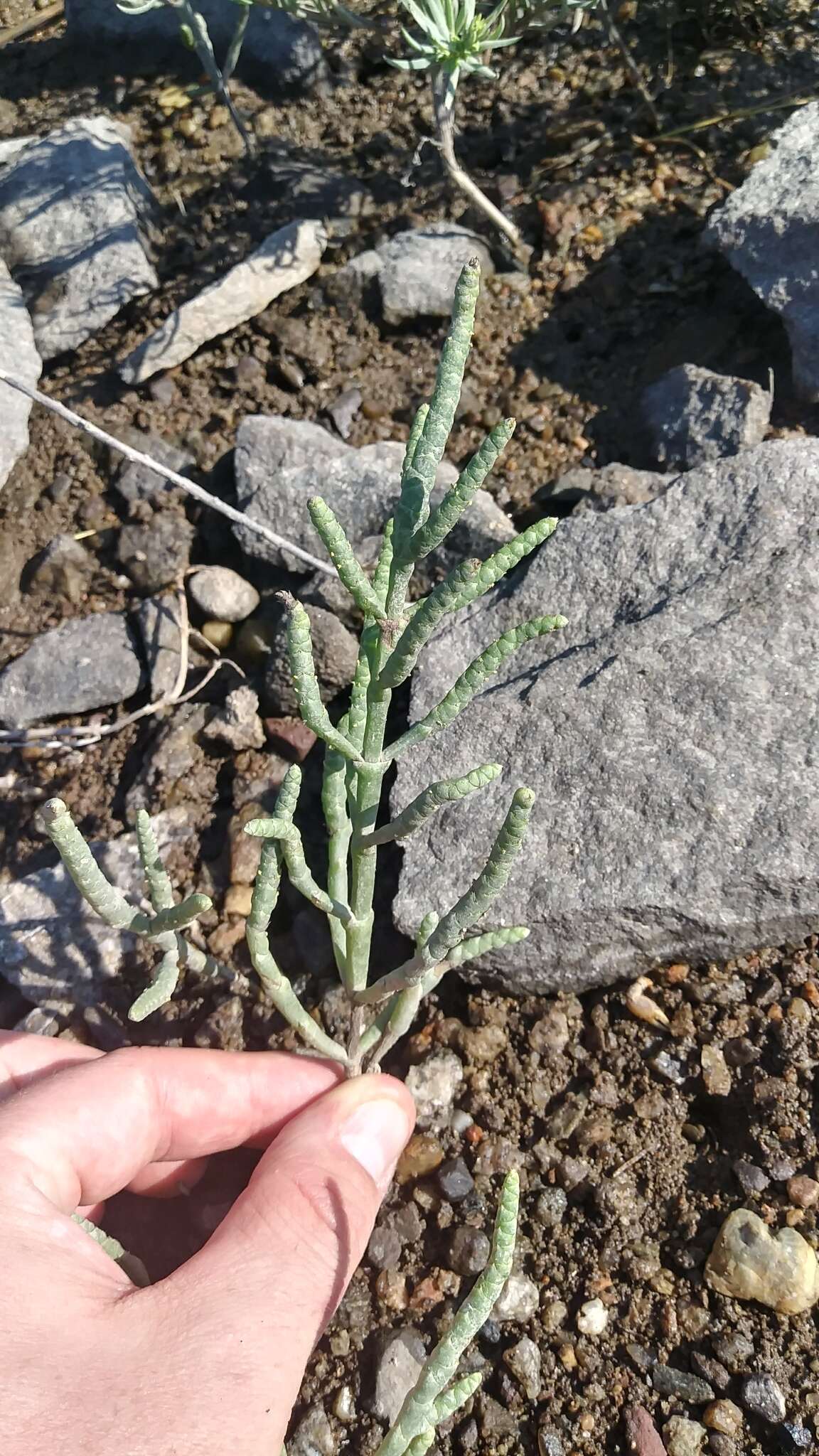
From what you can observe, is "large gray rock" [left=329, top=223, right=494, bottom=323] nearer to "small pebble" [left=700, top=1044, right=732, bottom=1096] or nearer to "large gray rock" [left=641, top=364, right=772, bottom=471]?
"large gray rock" [left=641, top=364, right=772, bottom=471]

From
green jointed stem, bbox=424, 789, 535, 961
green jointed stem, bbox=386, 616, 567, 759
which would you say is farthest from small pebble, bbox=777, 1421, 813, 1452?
green jointed stem, bbox=386, 616, 567, 759

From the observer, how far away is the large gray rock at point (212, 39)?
11.2ft

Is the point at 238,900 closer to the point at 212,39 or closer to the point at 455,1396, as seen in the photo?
the point at 455,1396

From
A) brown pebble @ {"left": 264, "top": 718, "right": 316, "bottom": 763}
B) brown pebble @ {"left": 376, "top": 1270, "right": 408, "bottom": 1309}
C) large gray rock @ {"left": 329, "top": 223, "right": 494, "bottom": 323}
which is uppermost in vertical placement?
large gray rock @ {"left": 329, "top": 223, "right": 494, "bottom": 323}

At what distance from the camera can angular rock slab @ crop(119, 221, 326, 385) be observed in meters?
2.97

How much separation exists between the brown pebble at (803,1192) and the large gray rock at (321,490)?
1.45 metres

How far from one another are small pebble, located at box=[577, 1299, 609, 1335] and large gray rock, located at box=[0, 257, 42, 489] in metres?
2.51

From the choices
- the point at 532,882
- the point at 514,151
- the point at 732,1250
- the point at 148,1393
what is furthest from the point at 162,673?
the point at 514,151

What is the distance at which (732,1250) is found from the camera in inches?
69.7

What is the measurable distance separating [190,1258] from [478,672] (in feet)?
3.74

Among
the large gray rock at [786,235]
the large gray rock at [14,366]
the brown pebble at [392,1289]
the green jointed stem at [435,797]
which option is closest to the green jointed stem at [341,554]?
the green jointed stem at [435,797]

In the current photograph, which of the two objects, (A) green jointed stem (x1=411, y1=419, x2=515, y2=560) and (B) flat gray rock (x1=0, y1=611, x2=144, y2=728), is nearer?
(A) green jointed stem (x1=411, y1=419, x2=515, y2=560)

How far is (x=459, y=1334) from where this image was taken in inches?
53.2

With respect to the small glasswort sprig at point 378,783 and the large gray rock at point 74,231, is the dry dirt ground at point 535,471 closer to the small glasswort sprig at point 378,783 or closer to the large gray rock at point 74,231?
the large gray rock at point 74,231
